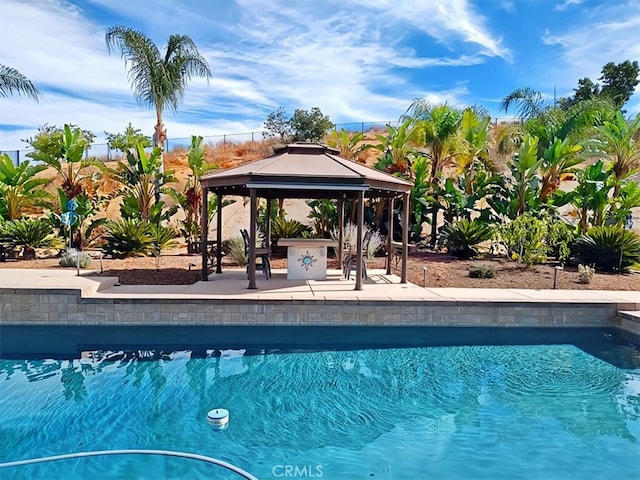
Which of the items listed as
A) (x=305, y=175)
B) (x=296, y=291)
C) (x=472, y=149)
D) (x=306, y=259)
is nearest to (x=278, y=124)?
(x=472, y=149)

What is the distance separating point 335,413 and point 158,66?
15487 mm

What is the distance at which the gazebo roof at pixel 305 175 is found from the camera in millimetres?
8812

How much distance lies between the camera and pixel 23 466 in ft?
13.3

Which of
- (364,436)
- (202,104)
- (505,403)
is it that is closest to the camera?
(364,436)

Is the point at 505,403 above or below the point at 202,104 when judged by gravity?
below

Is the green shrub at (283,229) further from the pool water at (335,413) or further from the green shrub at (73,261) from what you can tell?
the pool water at (335,413)

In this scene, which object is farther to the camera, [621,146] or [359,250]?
[621,146]

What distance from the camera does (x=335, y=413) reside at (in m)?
5.25

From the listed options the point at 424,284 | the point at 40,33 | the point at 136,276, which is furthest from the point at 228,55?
the point at 424,284

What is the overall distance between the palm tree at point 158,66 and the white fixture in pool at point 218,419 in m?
14.0

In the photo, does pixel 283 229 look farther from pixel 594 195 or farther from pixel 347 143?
pixel 594 195

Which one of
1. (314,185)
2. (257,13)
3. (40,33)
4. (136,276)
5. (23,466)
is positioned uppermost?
(257,13)

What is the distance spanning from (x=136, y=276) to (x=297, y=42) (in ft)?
27.6

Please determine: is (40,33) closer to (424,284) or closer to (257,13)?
(257,13)
